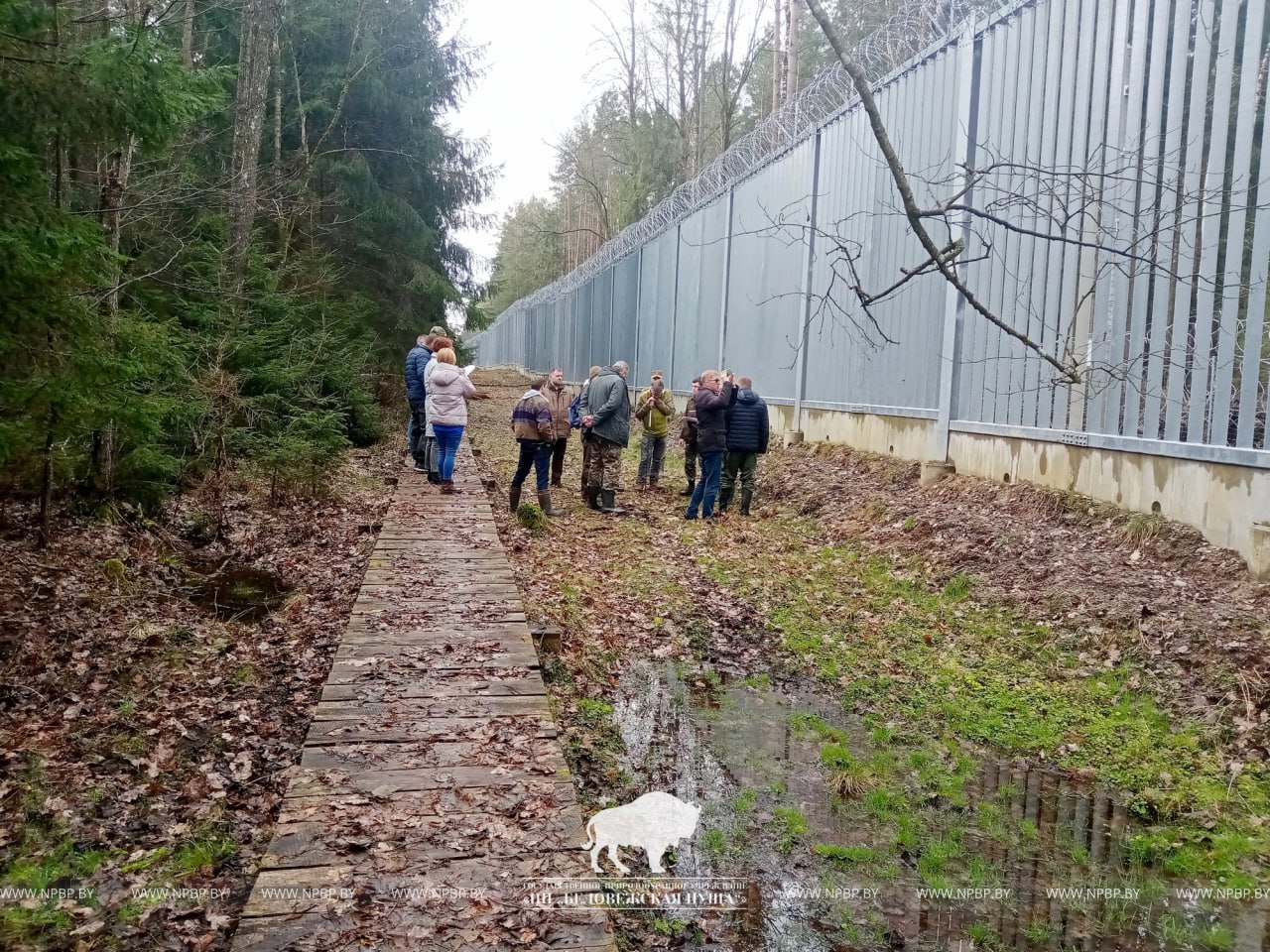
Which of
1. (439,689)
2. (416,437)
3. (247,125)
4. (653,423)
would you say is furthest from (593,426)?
(247,125)

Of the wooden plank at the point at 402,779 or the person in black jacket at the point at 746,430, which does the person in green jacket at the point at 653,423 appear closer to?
the person in black jacket at the point at 746,430

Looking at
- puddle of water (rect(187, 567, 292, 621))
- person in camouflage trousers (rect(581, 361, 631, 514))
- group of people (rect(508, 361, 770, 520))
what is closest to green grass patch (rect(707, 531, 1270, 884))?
group of people (rect(508, 361, 770, 520))

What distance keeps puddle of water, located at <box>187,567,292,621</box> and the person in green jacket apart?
5.63 m

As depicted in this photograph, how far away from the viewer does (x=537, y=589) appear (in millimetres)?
7473

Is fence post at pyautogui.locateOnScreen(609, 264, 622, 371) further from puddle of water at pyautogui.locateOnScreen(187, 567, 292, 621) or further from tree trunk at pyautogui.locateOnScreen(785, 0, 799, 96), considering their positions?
puddle of water at pyautogui.locateOnScreen(187, 567, 292, 621)

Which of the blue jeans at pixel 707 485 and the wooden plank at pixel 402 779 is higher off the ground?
the blue jeans at pixel 707 485

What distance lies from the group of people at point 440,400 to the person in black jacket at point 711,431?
287 centimetres

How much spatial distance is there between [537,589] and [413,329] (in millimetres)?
13324

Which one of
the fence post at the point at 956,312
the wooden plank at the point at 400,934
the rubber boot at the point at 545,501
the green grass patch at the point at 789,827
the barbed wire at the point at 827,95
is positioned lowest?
the green grass patch at the point at 789,827

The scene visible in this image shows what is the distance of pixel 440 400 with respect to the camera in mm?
10148

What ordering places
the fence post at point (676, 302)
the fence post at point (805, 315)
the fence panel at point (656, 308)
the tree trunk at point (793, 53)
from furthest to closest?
the tree trunk at point (793, 53) → the fence panel at point (656, 308) → the fence post at point (676, 302) → the fence post at point (805, 315)

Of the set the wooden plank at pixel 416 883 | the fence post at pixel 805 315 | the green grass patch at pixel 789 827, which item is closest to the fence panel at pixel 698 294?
the fence post at pixel 805 315

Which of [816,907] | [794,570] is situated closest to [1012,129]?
[794,570]

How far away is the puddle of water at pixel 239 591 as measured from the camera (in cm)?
721
